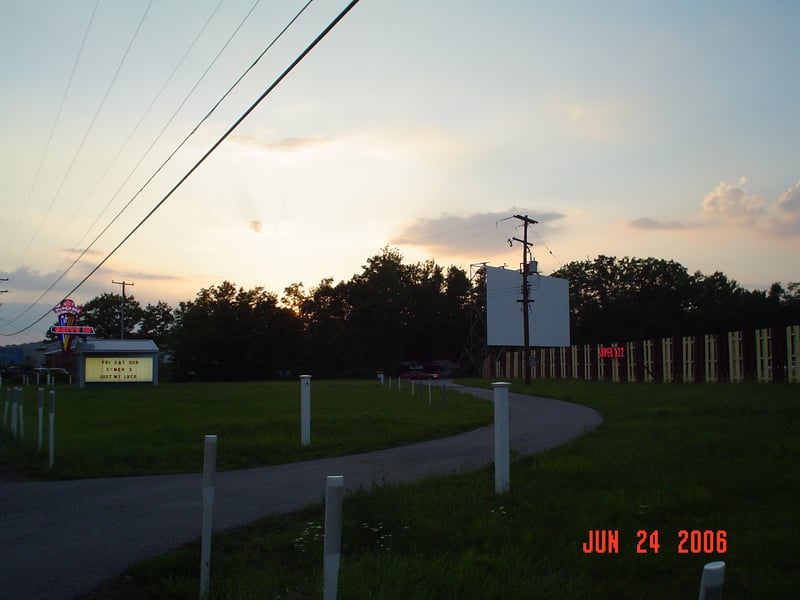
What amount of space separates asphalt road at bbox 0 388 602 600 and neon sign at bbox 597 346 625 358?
41.6m

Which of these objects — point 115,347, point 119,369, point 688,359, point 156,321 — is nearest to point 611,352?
point 688,359

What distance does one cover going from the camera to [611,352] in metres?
56.5

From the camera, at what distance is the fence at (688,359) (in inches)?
1537

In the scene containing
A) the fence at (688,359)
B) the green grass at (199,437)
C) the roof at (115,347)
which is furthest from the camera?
the roof at (115,347)

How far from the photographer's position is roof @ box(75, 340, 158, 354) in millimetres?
55781

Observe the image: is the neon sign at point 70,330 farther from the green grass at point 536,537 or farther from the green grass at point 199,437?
the green grass at point 536,537

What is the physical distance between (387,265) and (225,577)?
9900 centimetres

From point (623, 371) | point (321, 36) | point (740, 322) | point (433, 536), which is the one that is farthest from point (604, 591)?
point (740, 322)

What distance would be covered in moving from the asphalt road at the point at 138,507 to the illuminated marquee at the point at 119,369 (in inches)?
1821

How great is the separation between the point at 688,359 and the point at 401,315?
57.0m

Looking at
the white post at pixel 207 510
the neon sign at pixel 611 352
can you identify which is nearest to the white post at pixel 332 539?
the white post at pixel 207 510

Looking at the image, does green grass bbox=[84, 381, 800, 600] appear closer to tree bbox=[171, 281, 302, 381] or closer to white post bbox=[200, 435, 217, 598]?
white post bbox=[200, 435, 217, 598]

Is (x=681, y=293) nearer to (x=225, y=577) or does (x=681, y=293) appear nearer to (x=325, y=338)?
(x=325, y=338)

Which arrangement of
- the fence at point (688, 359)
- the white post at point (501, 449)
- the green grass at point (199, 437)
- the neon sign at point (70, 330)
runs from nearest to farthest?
1. the white post at point (501, 449)
2. the green grass at point (199, 437)
3. the fence at point (688, 359)
4. the neon sign at point (70, 330)
